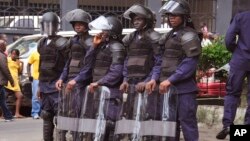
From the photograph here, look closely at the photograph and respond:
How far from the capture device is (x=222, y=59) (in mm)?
11195

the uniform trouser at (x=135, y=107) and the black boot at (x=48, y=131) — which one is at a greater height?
the uniform trouser at (x=135, y=107)

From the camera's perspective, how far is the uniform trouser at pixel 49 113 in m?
9.05

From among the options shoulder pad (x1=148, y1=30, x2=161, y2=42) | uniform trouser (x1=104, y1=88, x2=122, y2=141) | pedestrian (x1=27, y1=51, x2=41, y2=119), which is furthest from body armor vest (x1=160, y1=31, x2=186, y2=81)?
pedestrian (x1=27, y1=51, x2=41, y2=119)

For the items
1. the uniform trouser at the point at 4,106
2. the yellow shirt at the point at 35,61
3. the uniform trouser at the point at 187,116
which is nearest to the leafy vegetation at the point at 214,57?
the uniform trouser at the point at 187,116

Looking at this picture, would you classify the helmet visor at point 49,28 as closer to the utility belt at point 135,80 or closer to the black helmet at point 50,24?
the black helmet at point 50,24

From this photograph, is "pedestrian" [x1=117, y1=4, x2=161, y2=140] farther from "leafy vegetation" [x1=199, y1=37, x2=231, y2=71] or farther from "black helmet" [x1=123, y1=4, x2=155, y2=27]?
"leafy vegetation" [x1=199, y1=37, x2=231, y2=71]

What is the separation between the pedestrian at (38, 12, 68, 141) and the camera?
907cm

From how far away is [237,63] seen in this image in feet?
26.6

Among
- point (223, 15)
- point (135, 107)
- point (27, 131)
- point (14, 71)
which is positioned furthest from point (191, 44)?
point (223, 15)

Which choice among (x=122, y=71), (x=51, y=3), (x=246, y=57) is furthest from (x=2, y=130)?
(x=51, y=3)

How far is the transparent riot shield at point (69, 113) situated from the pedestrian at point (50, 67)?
1.30ft

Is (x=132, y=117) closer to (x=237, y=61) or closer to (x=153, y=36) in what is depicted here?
(x=153, y=36)

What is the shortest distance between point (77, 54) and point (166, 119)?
5.97 ft

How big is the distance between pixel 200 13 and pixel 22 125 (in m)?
8.67
